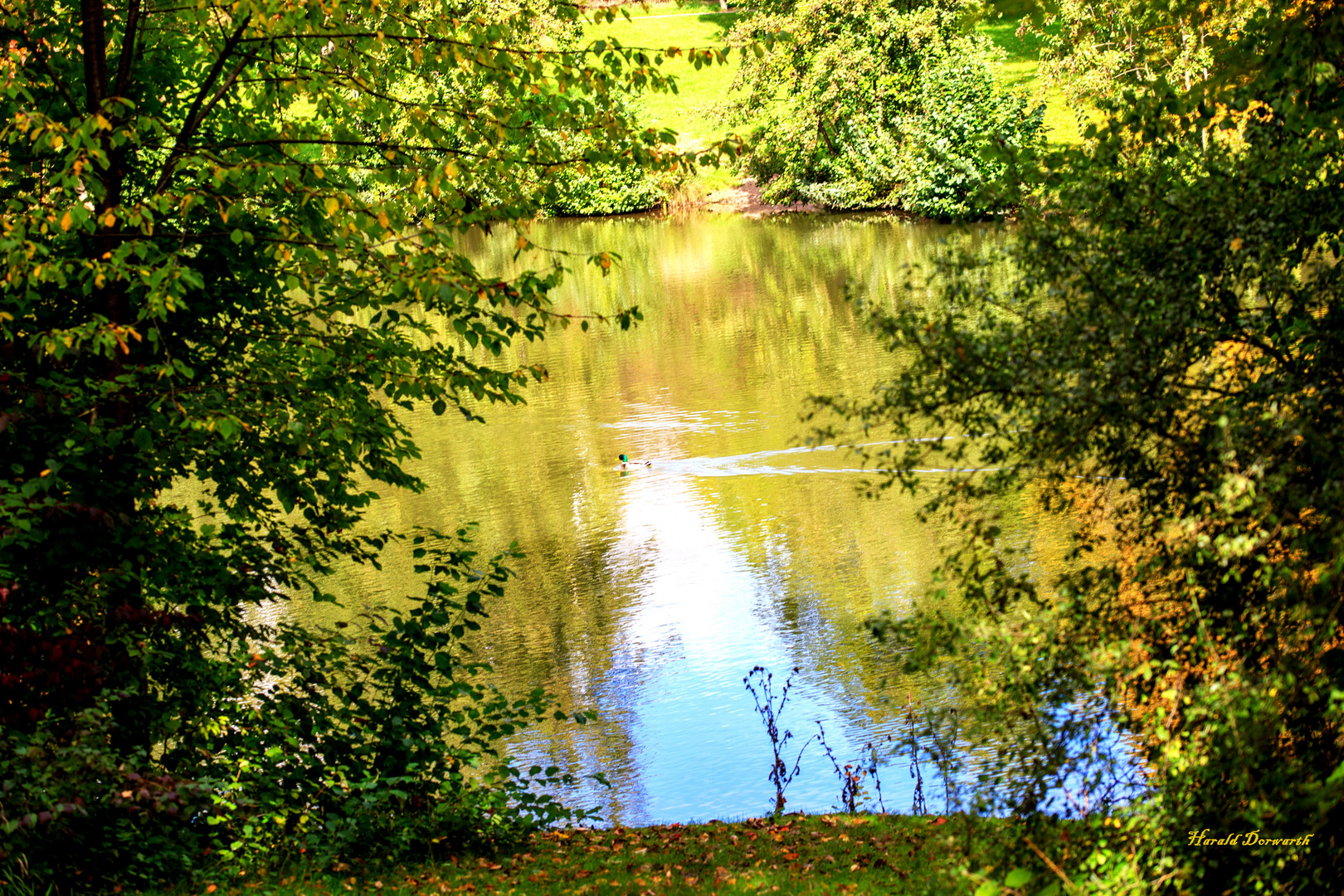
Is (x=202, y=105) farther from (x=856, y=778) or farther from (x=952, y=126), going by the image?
(x=952, y=126)

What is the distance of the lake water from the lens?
31.4 feet

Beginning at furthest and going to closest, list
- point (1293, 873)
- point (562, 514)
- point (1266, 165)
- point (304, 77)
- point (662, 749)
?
point (562, 514)
point (662, 749)
point (304, 77)
point (1266, 165)
point (1293, 873)

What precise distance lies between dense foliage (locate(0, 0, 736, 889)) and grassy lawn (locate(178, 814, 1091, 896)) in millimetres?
317

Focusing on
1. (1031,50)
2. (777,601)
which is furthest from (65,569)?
(1031,50)

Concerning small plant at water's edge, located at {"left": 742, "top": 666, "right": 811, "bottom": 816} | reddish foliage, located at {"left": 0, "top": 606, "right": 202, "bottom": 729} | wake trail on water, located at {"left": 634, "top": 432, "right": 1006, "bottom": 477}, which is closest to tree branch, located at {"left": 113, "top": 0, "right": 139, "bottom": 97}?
reddish foliage, located at {"left": 0, "top": 606, "right": 202, "bottom": 729}

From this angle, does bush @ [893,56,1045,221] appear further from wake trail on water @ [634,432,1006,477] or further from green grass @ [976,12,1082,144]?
wake trail on water @ [634,432,1006,477]

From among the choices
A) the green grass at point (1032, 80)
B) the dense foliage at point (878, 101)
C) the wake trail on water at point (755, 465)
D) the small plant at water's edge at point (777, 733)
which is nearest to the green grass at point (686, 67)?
the dense foliage at point (878, 101)

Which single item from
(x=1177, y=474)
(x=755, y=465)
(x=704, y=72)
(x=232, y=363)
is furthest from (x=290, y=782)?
(x=704, y=72)

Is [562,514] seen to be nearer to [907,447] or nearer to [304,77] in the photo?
[304,77]

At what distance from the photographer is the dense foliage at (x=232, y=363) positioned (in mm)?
5801

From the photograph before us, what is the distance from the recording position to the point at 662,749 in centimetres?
961

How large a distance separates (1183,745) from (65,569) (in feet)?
18.6

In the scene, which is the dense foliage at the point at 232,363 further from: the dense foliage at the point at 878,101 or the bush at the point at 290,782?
the dense foliage at the point at 878,101

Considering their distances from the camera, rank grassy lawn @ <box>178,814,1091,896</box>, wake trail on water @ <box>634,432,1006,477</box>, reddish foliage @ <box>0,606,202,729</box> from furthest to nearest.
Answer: wake trail on water @ <box>634,432,1006,477</box>, grassy lawn @ <box>178,814,1091,896</box>, reddish foliage @ <box>0,606,202,729</box>
